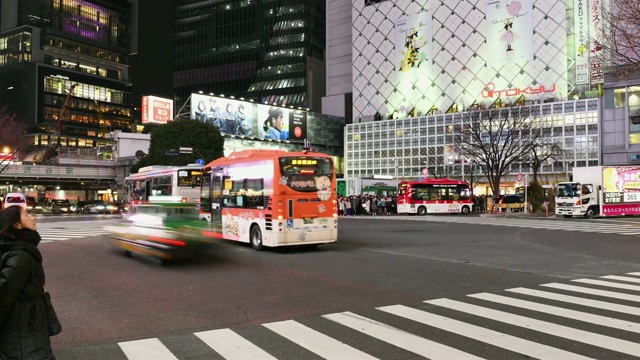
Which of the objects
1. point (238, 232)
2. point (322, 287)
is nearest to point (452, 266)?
point (322, 287)

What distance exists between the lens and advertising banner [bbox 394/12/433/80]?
9112 centimetres

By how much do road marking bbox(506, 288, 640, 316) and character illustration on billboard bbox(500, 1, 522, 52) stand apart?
262 feet

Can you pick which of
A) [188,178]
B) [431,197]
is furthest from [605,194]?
[188,178]

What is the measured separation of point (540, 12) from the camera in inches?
3051

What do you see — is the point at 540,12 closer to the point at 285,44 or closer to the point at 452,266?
the point at 285,44

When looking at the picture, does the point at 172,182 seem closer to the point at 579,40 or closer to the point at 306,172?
the point at 306,172

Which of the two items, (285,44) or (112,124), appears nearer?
(285,44)

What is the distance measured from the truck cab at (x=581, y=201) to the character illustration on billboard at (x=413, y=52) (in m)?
61.3

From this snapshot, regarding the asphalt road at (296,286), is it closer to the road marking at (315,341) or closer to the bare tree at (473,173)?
the road marking at (315,341)

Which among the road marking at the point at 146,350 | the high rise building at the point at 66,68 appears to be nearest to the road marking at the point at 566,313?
the road marking at the point at 146,350

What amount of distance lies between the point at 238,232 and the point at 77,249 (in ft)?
18.0

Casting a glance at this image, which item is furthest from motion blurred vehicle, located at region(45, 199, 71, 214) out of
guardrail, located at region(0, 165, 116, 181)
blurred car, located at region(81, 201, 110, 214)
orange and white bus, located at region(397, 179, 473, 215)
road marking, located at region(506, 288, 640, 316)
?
road marking, located at region(506, 288, 640, 316)

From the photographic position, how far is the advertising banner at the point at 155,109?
64.4 m

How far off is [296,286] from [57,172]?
55.1 metres
